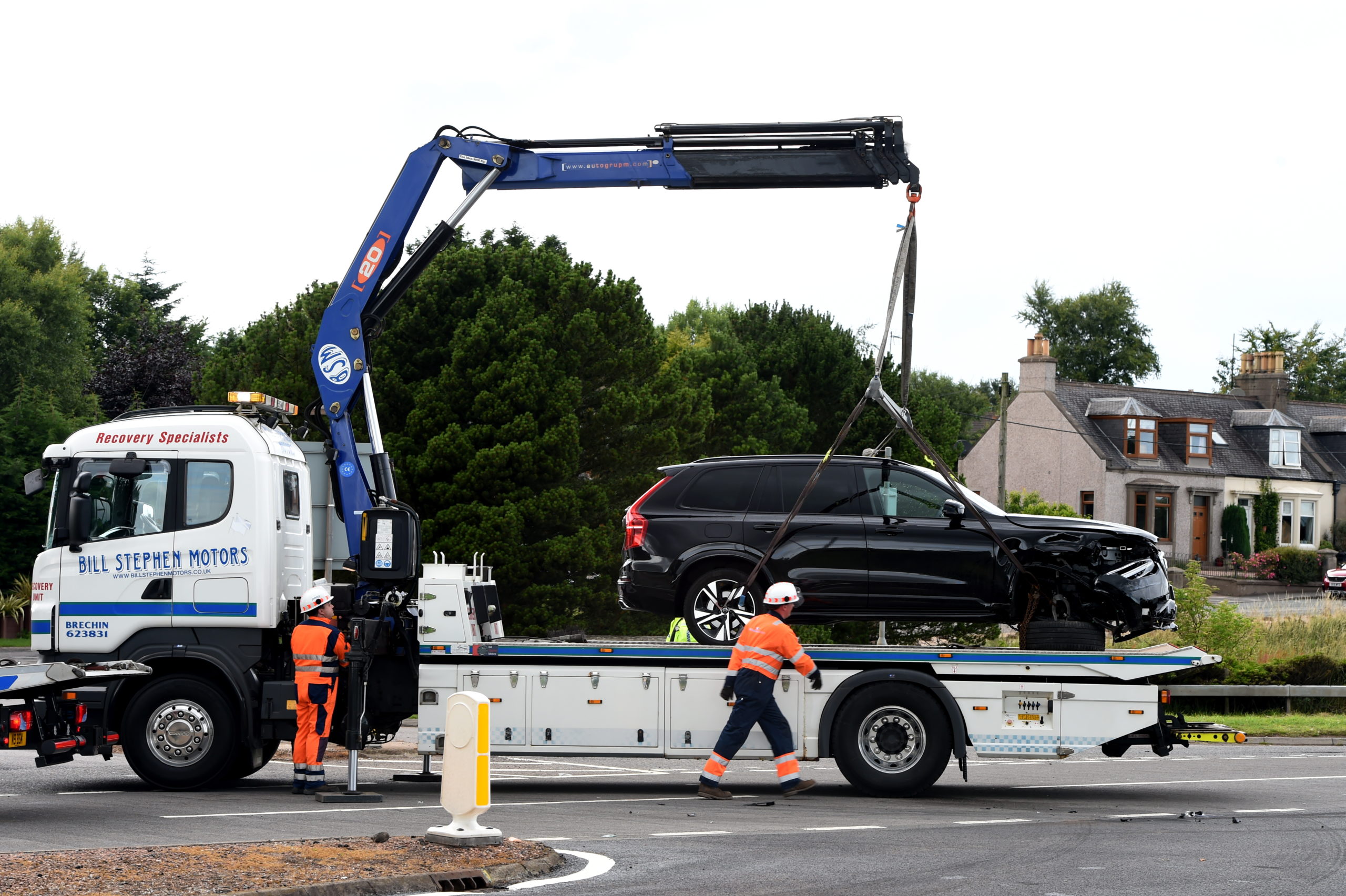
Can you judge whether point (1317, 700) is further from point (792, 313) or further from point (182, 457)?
point (792, 313)

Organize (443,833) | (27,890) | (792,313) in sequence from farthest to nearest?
(792,313)
(443,833)
(27,890)

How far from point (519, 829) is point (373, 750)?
22.5 ft

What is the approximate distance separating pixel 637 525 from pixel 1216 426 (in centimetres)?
5115

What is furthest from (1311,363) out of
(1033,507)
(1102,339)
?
(1033,507)

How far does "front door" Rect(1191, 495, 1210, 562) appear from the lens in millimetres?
57031

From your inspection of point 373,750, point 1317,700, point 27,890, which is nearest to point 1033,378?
point 1317,700

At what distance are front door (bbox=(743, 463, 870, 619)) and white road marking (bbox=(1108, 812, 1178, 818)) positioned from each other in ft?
8.85

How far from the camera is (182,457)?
12.6m

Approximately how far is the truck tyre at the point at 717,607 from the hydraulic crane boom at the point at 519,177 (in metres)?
2.88

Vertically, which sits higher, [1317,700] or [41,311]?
[41,311]

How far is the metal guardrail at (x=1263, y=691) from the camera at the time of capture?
2000cm

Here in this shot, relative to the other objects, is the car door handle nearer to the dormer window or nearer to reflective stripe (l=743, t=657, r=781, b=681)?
reflective stripe (l=743, t=657, r=781, b=681)

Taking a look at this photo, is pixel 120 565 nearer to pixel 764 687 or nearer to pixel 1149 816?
pixel 764 687

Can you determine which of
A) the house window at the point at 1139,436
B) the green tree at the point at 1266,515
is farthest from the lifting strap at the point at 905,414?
the green tree at the point at 1266,515
